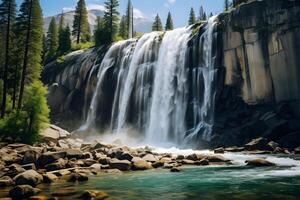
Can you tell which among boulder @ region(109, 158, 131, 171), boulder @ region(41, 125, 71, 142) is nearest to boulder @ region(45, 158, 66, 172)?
boulder @ region(109, 158, 131, 171)

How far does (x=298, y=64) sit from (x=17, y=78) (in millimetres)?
32216

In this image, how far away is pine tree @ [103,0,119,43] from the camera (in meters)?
68.2

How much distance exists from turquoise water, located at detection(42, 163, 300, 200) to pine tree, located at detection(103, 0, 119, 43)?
4752 centimetres

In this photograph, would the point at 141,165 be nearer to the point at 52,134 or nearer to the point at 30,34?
the point at 52,134

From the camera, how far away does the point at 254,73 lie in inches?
1588

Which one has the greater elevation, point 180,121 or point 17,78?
point 17,78

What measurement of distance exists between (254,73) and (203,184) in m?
24.2

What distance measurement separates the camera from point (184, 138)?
41812 mm

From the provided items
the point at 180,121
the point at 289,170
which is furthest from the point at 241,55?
the point at 289,170

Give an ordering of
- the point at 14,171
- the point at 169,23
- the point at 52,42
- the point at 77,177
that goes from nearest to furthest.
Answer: the point at 77,177
the point at 14,171
the point at 52,42
the point at 169,23

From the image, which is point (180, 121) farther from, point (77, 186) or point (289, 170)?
point (77, 186)

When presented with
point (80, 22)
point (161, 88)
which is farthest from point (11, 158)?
point (80, 22)

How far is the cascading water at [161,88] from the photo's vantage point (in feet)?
142

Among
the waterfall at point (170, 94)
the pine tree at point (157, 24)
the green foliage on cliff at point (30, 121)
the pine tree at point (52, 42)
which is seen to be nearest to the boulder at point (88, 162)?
the green foliage on cliff at point (30, 121)
